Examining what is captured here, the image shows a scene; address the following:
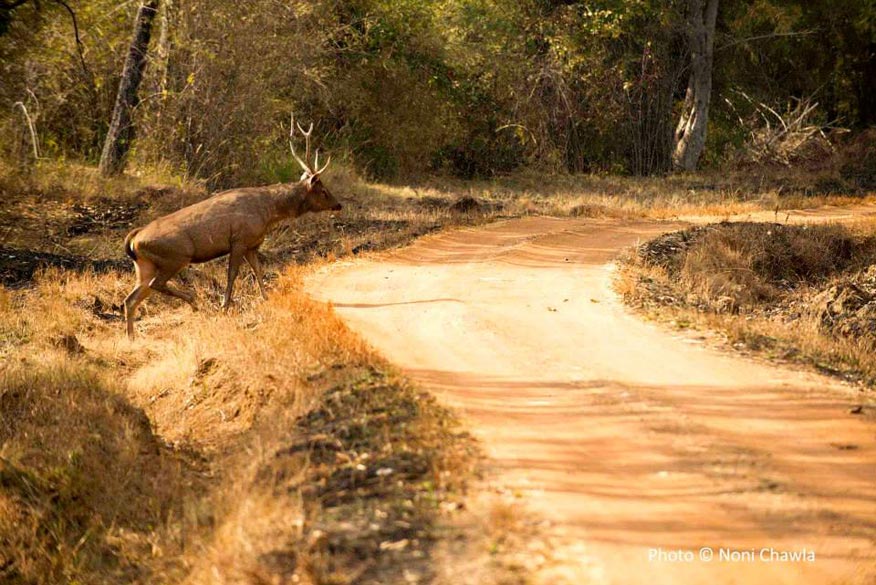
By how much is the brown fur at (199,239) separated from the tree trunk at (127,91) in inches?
374

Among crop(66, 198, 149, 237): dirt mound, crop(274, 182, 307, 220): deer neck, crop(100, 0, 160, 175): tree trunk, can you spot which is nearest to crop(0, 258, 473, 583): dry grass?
crop(274, 182, 307, 220): deer neck

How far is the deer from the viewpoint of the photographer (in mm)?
13430

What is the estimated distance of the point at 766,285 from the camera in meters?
16.8

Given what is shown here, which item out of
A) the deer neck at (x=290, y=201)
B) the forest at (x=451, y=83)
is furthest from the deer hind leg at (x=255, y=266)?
the forest at (x=451, y=83)

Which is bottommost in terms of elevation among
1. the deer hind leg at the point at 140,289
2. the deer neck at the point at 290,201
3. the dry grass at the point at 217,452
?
the dry grass at the point at 217,452

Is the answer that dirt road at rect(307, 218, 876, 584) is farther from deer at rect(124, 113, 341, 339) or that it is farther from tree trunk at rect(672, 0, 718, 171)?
tree trunk at rect(672, 0, 718, 171)

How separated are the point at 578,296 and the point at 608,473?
5936mm

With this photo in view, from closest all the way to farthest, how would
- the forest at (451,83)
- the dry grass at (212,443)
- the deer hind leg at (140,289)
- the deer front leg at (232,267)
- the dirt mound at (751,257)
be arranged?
the dry grass at (212,443)
the deer hind leg at (140,289)
the deer front leg at (232,267)
the dirt mound at (751,257)
the forest at (451,83)

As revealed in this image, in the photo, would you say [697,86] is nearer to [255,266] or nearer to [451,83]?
[451,83]

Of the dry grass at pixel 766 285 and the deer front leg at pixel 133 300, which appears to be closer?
the dry grass at pixel 766 285

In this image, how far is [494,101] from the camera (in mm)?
30922

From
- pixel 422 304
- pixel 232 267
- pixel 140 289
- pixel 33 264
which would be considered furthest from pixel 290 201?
pixel 33 264

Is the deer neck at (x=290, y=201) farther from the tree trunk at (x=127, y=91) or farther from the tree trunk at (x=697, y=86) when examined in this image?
the tree trunk at (x=697, y=86)

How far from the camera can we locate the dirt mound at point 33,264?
16500 mm
